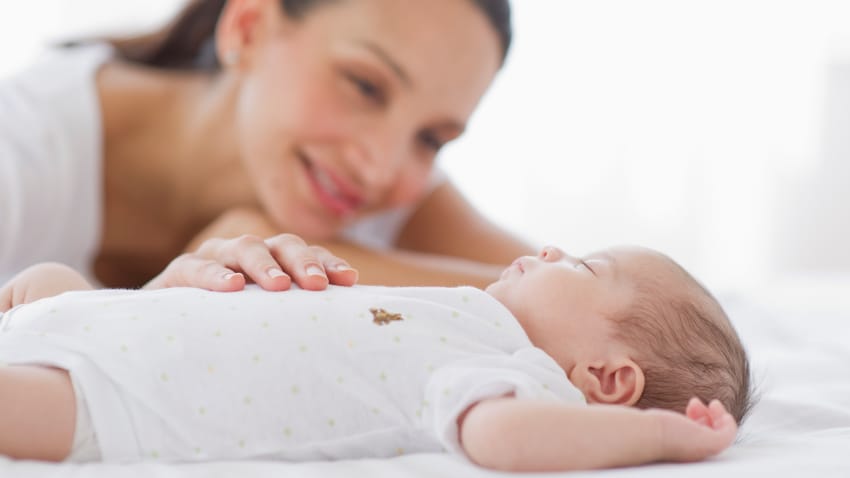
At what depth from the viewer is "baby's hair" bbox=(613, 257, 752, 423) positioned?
88 cm

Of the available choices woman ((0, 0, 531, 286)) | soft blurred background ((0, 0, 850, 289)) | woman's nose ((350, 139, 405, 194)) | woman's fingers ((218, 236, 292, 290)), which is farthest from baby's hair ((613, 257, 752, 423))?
soft blurred background ((0, 0, 850, 289))

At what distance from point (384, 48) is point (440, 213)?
792 millimetres

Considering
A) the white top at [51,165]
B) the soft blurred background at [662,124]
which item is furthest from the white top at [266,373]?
the soft blurred background at [662,124]

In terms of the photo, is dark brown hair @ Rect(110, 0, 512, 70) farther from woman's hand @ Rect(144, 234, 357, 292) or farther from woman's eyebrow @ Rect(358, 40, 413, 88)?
woman's hand @ Rect(144, 234, 357, 292)

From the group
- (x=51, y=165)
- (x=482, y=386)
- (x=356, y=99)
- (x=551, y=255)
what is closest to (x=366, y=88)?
(x=356, y=99)

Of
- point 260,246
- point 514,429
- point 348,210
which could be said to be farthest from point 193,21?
point 514,429

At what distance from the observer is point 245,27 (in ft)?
6.29

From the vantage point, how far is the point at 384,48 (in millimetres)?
1689

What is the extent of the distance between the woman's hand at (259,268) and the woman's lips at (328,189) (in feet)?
2.58

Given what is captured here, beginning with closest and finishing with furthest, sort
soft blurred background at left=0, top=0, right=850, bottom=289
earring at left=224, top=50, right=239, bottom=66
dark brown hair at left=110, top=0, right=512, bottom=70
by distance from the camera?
earring at left=224, top=50, right=239, bottom=66 → dark brown hair at left=110, top=0, right=512, bottom=70 → soft blurred background at left=0, top=0, right=850, bottom=289

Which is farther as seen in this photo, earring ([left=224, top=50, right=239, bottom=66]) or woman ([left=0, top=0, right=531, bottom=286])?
earring ([left=224, top=50, right=239, bottom=66])

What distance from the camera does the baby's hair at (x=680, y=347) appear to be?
0.88 metres

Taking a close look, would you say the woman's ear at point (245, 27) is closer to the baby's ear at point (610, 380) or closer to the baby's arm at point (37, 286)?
the baby's arm at point (37, 286)

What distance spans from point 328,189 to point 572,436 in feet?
3.75
